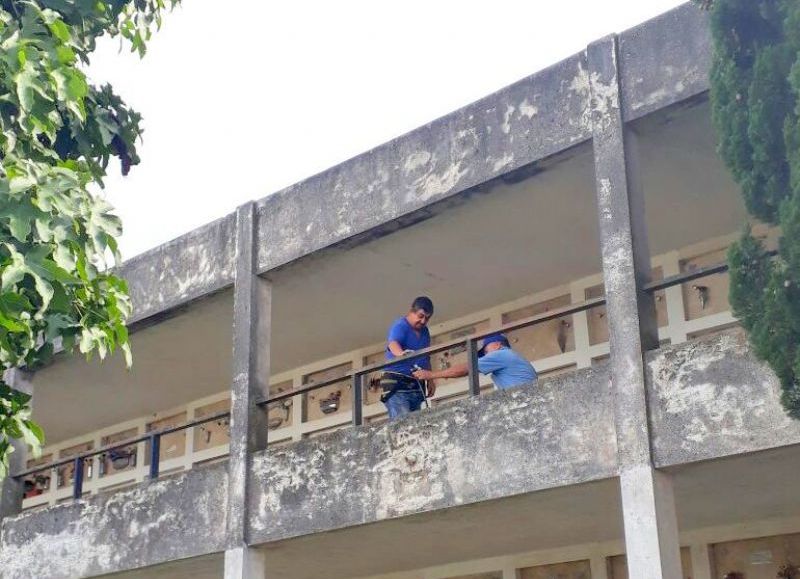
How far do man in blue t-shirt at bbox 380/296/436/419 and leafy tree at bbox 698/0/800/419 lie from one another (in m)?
3.81

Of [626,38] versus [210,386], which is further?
[210,386]

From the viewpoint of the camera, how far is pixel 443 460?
33.1 feet

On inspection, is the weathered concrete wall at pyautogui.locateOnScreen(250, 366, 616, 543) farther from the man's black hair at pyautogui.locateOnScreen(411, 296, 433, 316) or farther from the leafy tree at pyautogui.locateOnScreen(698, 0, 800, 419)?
the leafy tree at pyautogui.locateOnScreen(698, 0, 800, 419)

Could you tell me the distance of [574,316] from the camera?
1272 cm

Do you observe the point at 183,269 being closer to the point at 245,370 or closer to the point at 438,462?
the point at 245,370

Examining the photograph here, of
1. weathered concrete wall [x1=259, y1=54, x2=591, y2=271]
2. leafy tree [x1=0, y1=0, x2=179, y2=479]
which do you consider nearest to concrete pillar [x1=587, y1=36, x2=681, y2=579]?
weathered concrete wall [x1=259, y1=54, x2=591, y2=271]

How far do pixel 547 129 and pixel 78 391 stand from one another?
7748 millimetres

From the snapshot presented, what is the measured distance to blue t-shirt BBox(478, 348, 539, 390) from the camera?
404 inches

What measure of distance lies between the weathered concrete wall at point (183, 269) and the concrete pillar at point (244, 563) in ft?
8.50

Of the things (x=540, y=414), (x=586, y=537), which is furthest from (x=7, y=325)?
(x=586, y=537)

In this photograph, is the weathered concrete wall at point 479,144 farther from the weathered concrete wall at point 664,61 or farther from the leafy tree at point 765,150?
the leafy tree at point 765,150

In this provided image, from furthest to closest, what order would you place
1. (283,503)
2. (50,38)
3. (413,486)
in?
(283,503) < (413,486) < (50,38)

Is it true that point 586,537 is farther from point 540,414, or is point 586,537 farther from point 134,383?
point 134,383

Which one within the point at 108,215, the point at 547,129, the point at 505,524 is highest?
the point at 547,129
